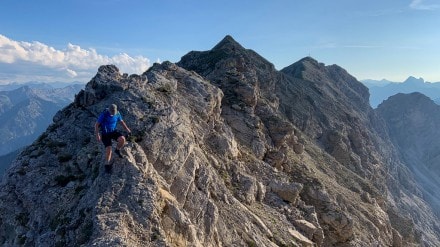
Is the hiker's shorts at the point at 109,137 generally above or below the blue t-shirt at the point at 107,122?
below

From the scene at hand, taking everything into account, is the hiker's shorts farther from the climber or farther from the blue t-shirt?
the blue t-shirt

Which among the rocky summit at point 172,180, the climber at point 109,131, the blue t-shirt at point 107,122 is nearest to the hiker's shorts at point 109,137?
the climber at point 109,131

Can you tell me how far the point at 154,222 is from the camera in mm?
22609

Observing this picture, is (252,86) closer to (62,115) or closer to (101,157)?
(62,115)

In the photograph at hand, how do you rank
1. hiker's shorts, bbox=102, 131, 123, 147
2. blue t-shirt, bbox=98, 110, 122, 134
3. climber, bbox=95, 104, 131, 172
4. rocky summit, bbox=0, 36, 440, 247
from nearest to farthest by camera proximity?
rocky summit, bbox=0, 36, 440, 247 < hiker's shorts, bbox=102, 131, 123, 147 < climber, bbox=95, 104, 131, 172 < blue t-shirt, bbox=98, 110, 122, 134

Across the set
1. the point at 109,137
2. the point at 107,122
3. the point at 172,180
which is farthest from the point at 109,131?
the point at 172,180

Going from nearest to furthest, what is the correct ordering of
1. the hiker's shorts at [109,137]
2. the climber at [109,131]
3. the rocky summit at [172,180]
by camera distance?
the rocky summit at [172,180] < the hiker's shorts at [109,137] < the climber at [109,131]

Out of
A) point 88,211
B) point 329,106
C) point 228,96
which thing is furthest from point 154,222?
point 329,106

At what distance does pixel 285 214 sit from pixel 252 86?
23.2m

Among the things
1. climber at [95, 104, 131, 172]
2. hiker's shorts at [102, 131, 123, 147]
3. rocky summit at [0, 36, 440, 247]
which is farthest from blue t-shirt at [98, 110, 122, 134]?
rocky summit at [0, 36, 440, 247]

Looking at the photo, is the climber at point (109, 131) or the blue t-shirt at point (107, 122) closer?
the climber at point (109, 131)

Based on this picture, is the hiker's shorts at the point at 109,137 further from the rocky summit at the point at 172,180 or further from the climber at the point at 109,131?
the rocky summit at the point at 172,180

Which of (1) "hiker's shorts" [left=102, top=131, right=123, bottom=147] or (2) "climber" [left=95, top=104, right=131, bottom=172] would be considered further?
(2) "climber" [left=95, top=104, right=131, bottom=172]

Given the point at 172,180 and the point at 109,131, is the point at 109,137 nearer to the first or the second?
the point at 109,131
